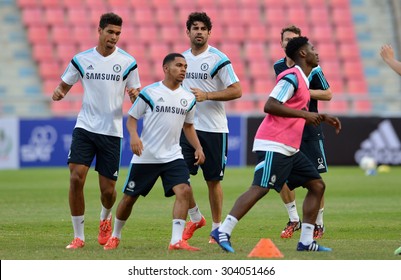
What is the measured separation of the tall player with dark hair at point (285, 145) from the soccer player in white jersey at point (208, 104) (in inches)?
62.9

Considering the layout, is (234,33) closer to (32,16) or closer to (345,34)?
(345,34)

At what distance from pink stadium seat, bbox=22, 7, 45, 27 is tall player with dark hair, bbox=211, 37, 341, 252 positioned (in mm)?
21687

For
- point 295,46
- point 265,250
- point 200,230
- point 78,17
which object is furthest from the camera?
point 78,17

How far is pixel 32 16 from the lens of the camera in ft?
102

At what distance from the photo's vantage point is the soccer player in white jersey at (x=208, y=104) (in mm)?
11734

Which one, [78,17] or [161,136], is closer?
[161,136]

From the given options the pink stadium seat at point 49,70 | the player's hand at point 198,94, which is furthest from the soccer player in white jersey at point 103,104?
the pink stadium seat at point 49,70

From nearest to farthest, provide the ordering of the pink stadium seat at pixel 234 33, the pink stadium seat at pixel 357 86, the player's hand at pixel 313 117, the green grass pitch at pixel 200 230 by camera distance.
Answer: the player's hand at pixel 313 117 < the green grass pitch at pixel 200 230 < the pink stadium seat at pixel 357 86 < the pink stadium seat at pixel 234 33

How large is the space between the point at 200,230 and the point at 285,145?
11.2ft

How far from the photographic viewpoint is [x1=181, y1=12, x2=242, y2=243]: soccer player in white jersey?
1173cm

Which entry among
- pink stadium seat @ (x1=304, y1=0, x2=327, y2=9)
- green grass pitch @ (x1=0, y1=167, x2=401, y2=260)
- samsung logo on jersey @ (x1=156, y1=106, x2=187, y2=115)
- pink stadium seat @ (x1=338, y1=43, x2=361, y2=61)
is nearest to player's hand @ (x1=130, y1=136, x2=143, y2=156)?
samsung logo on jersey @ (x1=156, y1=106, x2=187, y2=115)

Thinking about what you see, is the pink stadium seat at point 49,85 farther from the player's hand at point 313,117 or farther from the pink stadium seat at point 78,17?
the player's hand at point 313,117

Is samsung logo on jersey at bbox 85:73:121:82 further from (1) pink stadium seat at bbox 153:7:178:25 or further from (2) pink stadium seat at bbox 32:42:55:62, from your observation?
(1) pink stadium seat at bbox 153:7:178:25

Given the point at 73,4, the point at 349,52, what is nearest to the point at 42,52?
the point at 73,4
